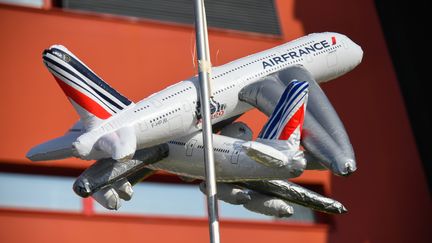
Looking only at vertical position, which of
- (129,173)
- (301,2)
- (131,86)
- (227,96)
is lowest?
(129,173)

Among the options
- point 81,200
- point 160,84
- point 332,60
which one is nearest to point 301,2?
point 160,84

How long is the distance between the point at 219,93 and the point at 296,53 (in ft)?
3.46

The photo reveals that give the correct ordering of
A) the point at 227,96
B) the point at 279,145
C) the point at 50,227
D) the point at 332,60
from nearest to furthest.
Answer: the point at 279,145 < the point at 227,96 < the point at 332,60 < the point at 50,227

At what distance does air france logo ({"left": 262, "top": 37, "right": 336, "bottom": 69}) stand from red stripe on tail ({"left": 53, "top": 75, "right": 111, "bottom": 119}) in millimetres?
1697

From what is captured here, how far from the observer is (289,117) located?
10.7 metres

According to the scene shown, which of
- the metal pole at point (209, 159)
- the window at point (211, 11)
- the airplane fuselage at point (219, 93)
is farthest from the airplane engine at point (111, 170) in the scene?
the window at point (211, 11)

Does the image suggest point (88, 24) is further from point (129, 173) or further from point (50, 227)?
point (129, 173)

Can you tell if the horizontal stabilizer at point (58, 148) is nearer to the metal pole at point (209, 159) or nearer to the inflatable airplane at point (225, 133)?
the inflatable airplane at point (225, 133)

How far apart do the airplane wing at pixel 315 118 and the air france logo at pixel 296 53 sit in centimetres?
15

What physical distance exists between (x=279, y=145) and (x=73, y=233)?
26.1ft

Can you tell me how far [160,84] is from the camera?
1898 cm

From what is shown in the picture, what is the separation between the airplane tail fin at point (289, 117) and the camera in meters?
10.7

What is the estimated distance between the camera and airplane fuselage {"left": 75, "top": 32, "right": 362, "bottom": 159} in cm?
1096

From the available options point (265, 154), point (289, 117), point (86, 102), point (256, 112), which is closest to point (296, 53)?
point (289, 117)
